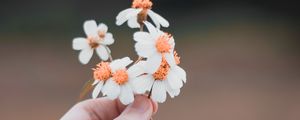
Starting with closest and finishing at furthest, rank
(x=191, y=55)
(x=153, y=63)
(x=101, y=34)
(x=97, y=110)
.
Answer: (x=153, y=63) < (x=101, y=34) < (x=97, y=110) < (x=191, y=55)

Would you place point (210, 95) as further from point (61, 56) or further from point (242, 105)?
point (61, 56)

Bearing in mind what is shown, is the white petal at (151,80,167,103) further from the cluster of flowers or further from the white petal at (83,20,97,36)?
the white petal at (83,20,97,36)

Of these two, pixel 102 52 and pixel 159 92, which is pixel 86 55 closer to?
pixel 102 52

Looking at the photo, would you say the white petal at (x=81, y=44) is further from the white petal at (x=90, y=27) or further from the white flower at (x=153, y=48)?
the white flower at (x=153, y=48)

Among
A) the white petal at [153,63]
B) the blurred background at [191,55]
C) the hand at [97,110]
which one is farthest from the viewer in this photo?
the blurred background at [191,55]

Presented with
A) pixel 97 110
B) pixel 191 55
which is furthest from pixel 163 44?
pixel 191 55

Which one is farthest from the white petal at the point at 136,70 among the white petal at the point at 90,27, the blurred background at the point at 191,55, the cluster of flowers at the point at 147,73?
the blurred background at the point at 191,55

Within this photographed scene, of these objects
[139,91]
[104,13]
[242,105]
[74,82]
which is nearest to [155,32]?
[139,91]
